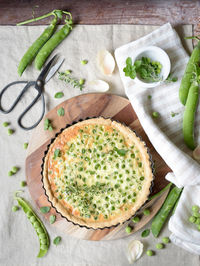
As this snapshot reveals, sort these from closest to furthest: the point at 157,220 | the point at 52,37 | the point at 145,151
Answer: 1. the point at 145,151
2. the point at 157,220
3. the point at 52,37

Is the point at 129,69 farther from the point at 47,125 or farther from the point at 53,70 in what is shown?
the point at 47,125

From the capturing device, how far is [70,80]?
3863mm

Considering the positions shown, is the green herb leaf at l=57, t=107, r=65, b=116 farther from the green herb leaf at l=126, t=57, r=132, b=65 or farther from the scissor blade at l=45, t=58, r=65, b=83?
the green herb leaf at l=126, t=57, r=132, b=65

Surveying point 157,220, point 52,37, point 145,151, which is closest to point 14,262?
point 157,220

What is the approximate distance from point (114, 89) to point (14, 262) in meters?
2.50

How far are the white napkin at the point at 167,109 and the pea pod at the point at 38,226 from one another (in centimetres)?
154

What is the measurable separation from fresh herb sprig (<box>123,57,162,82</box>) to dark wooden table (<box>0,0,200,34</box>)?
2.15ft

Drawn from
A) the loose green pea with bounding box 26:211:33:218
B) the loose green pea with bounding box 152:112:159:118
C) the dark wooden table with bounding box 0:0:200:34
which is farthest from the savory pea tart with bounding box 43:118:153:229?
the dark wooden table with bounding box 0:0:200:34

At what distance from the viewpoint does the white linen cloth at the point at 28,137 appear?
3.82 meters

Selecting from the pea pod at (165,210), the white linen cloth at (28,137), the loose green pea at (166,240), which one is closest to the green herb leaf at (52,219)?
the white linen cloth at (28,137)

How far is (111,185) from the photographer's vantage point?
3.42 m

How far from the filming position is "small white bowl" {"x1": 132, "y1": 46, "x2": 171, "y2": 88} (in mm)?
3551

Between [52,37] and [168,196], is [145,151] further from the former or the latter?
[52,37]

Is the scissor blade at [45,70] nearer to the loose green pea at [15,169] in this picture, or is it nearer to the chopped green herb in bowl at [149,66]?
the chopped green herb in bowl at [149,66]
